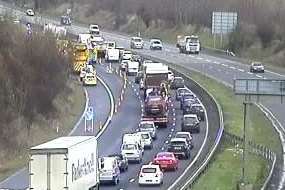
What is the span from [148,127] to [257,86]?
11.0 m

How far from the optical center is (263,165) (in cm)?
6384

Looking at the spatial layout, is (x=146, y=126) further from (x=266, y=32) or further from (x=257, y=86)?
(x=266, y=32)

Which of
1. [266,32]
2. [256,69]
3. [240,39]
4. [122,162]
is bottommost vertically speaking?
[122,162]

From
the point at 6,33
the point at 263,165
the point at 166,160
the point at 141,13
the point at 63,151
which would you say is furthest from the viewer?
Answer: the point at 141,13

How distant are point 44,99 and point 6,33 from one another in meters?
8.03

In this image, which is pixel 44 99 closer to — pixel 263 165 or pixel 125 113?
pixel 125 113

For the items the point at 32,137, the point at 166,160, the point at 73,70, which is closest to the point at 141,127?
the point at 32,137

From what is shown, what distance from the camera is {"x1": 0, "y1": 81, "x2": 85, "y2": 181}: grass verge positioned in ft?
202

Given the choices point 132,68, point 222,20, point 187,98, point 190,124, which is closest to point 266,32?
point 222,20

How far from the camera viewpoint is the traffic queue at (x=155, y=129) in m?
54.0

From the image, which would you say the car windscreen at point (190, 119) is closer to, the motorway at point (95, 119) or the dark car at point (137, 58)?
the motorway at point (95, 119)

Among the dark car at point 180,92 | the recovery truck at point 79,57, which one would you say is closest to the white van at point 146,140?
the dark car at point 180,92

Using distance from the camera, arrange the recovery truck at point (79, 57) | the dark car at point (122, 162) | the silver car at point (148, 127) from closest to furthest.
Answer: the dark car at point (122, 162) → the silver car at point (148, 127) → the recovery truck at point (79, 57)

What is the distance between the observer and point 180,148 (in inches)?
2506
